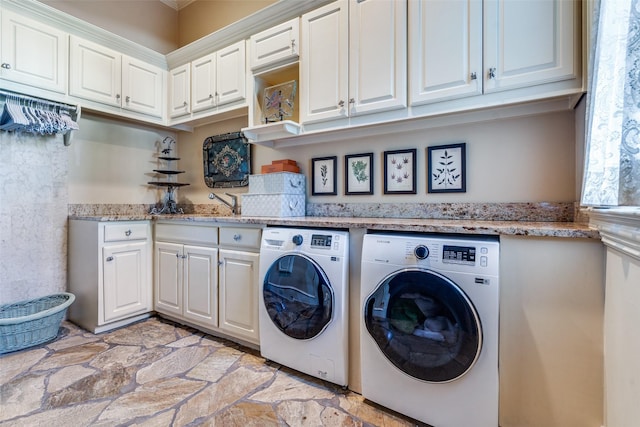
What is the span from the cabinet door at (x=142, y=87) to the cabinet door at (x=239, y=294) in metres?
1.72

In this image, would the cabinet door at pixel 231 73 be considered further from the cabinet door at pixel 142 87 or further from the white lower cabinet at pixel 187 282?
the white lower cabinet at pixel 187 282

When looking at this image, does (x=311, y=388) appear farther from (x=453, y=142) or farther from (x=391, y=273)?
(x=453, y=142)

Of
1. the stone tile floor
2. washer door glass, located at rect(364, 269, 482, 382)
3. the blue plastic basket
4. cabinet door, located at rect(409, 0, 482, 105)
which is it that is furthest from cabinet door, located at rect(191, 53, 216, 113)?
washer door glass, located at rect(364, 269, 482, 382)

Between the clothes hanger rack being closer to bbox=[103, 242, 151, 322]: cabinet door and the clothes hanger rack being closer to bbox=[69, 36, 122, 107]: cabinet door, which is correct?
bbox=[69, 36, 122, 107]: cabinet door

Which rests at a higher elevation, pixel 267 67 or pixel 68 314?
pixel 267 67

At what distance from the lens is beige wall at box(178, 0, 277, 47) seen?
282cm

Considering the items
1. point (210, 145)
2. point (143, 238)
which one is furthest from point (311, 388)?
point (210, 145)

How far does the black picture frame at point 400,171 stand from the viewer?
6.42 feet

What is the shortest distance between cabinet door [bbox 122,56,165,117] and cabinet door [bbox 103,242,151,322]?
1.28 metres

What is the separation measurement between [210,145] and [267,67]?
44.8 inches

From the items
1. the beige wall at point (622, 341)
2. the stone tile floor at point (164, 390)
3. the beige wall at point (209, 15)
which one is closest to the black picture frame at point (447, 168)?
the beige wall at point (622, 341)

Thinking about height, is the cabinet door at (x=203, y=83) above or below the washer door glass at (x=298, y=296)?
above

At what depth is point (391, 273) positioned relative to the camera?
1.33 m

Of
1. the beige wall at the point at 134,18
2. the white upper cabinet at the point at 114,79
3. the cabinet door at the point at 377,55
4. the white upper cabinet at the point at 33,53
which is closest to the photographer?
the cabinet door at the point at 377,55
